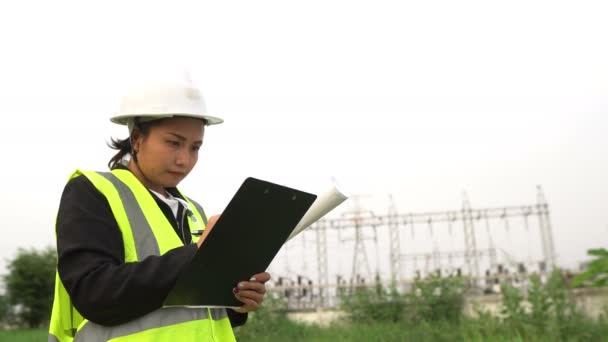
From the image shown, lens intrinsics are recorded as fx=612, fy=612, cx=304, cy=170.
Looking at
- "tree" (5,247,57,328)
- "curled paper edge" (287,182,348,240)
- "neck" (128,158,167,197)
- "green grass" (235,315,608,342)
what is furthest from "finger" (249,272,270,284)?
"tree" (5,247,57,328)

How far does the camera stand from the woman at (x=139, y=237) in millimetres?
1432

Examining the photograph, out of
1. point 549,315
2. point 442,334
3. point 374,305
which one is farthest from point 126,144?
point 374,305

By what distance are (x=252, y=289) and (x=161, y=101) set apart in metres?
0.59

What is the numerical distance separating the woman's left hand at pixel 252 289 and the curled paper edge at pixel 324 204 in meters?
0.15

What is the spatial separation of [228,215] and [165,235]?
12.3 inches

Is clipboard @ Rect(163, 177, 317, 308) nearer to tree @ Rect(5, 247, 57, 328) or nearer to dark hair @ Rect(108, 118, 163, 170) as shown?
dark hair @ Rect(108, 118, 163, 170)

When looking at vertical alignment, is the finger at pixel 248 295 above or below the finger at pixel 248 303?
above

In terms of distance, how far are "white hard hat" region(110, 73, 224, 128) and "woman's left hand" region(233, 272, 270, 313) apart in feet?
1.62

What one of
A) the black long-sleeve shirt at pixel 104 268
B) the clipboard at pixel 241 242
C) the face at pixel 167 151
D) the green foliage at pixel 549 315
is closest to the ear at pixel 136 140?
the face at pixel 167 151

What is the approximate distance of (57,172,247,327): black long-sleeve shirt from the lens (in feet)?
4.63

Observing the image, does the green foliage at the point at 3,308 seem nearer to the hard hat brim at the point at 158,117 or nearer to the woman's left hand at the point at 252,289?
the hard hat brim at the point at 158,117

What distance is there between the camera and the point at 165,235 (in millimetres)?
1646

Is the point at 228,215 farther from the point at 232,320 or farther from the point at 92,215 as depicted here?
the point at 232,320

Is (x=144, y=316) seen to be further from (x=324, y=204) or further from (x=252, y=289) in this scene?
(x=324, y=204)
